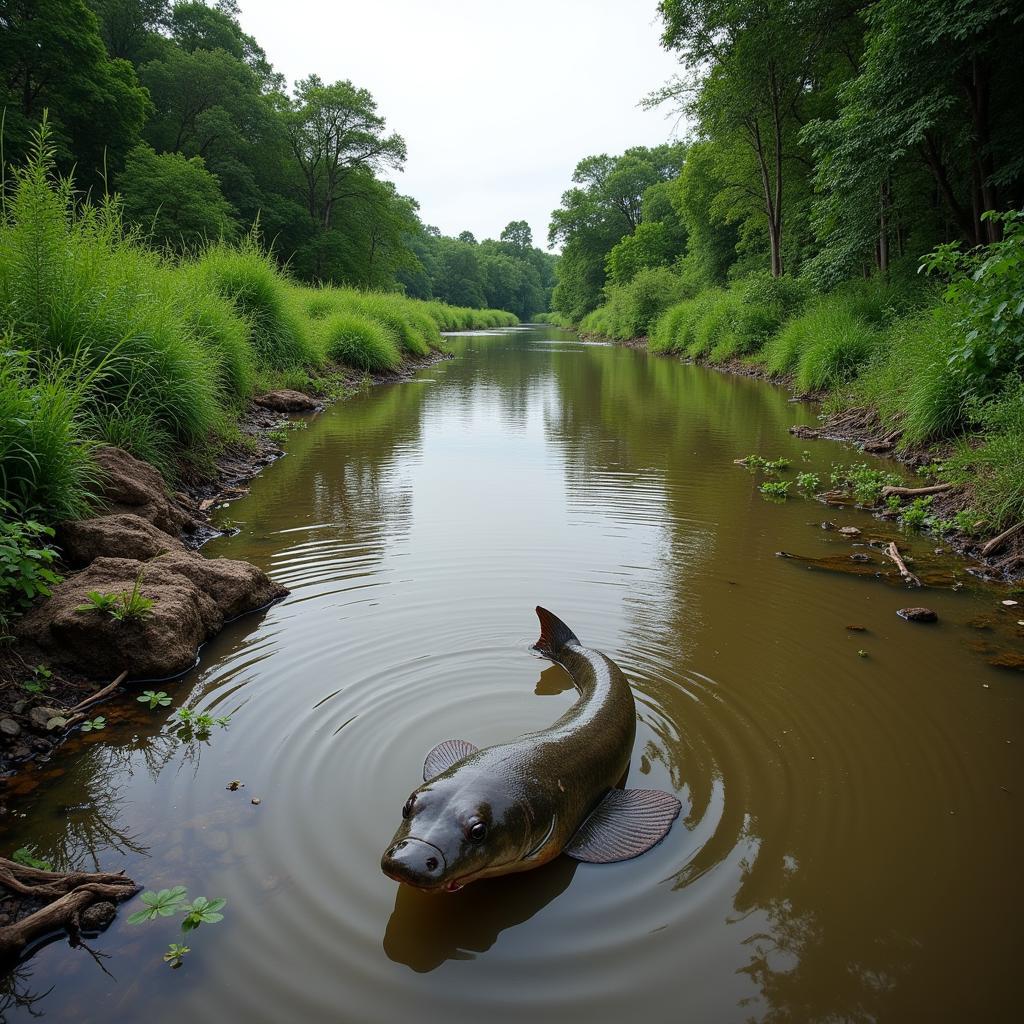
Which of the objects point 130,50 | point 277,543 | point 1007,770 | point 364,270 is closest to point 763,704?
point 1007,770

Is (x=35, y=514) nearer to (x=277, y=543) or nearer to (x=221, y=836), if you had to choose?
(x=277, y=543)

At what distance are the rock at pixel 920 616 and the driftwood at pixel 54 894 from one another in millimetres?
4381

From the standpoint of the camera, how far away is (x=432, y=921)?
2180mm

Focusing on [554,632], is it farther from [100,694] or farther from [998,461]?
[998,461]

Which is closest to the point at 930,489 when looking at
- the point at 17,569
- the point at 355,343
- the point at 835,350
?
the point at 17,569

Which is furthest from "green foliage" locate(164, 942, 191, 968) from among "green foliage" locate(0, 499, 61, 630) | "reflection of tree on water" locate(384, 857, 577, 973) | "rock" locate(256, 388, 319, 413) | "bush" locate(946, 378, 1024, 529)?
"rock" locate(256, 388, 319, 413)

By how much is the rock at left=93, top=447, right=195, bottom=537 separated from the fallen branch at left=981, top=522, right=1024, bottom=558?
6.42 metres

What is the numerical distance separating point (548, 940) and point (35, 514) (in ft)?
12.3

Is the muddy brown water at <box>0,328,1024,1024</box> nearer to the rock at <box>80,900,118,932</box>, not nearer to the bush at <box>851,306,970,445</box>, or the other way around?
the rock at <box>80,900,118,932</box>

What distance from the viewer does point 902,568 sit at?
5.04 m

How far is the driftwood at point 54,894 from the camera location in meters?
2.01

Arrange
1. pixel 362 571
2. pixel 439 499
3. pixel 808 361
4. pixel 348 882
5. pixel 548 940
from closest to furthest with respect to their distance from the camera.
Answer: pixel 548 940 → pixel 348 882 → pixel 362 571 → pixel 439 499 → pixel 808 361

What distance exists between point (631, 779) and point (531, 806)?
0.73m

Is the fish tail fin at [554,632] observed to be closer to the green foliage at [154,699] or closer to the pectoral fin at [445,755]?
the pectoral fin at [445,755]
